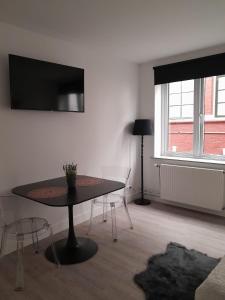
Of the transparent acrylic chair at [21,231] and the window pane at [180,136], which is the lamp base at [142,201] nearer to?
the window pane at [180,136]

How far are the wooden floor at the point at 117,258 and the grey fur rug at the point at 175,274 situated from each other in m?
0.09

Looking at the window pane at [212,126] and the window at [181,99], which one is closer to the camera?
the window pane at [212,126]

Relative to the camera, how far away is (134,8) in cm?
219

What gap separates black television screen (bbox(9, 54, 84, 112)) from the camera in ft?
8.12

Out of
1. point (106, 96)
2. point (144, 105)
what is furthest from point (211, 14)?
point (144, 105)

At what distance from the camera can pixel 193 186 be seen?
366 cm

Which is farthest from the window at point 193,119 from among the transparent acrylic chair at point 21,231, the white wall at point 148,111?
the transparent acrylic chair at point 21,231

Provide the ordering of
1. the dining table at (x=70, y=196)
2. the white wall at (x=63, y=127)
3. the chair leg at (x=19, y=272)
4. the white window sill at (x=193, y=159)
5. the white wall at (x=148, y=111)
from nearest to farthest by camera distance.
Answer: the chair leg at (x=19, y=272) < the dining table at (x=70, y=196) < the white wall at (x=63, y=127) < the white window sill at (x=193, y=159) < the white wall at (x=148, y=111)

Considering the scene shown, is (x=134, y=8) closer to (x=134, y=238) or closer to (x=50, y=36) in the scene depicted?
(x=50, y=36)

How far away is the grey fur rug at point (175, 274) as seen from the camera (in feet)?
6.37

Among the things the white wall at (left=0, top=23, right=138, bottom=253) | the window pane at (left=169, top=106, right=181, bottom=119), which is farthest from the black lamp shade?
the window pane at (left=169, top=106, right=181, bottom=119)

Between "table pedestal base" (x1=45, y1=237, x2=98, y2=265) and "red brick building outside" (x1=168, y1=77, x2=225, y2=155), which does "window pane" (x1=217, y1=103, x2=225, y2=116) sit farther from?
"table pedestal base" (x1=45, y1=237, x2=98, y2=265)

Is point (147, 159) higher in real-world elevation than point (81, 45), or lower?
lower

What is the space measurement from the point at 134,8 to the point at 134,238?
2537 mm
